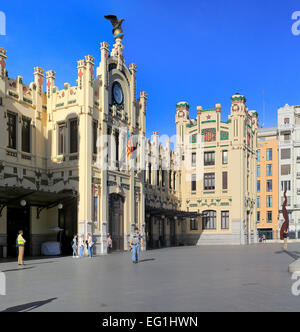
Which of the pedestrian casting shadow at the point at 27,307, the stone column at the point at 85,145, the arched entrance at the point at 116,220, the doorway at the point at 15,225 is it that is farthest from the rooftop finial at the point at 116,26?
the pedestrian casting shadow at the point at 27,307

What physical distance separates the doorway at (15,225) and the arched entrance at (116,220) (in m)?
6.61

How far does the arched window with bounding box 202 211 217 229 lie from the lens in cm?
5669

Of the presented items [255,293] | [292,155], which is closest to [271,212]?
[292,155]

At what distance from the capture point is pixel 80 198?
106 feet

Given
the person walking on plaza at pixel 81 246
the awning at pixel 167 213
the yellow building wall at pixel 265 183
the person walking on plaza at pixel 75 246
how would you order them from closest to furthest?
the person walking on plaza at pixel 75 246
the person walking on plaza at pixel 81 246
the awning at pixel 167 213
the yellow building wall at pixel 265 183

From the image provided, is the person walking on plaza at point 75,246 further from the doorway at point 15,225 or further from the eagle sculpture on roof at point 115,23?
the eagle sculpture on roof at point 115,23

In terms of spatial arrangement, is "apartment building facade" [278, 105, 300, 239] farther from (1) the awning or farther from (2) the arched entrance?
(2) the arched entrance

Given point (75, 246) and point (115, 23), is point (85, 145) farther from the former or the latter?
point (115, 23)

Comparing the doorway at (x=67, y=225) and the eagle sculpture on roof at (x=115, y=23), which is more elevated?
the eagle sculpture on roof at (x=115, y=23)

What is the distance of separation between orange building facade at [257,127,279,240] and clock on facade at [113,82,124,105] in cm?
4956

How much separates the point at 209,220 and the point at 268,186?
2863 centimetres

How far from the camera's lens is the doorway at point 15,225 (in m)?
29.8

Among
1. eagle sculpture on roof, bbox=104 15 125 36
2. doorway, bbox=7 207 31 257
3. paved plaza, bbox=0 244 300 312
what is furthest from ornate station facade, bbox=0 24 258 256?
paved plaza, bbox=0 244 300 312
